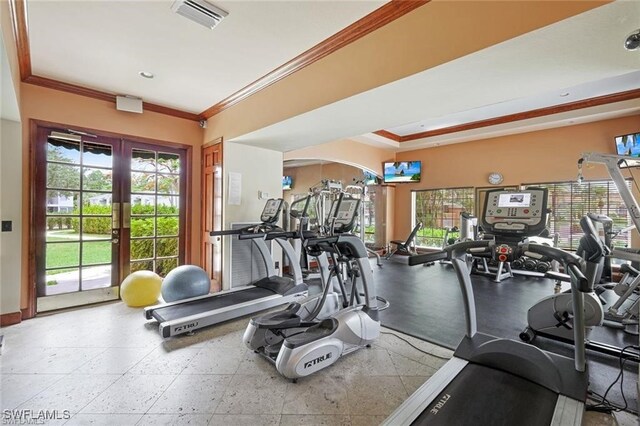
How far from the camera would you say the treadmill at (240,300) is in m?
3.02

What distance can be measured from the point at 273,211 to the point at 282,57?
2.04 metres

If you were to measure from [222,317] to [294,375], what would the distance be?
1485mm

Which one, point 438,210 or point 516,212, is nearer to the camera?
point 516,212

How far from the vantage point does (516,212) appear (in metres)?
2.05

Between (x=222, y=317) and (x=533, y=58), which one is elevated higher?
(x=533, y=58)

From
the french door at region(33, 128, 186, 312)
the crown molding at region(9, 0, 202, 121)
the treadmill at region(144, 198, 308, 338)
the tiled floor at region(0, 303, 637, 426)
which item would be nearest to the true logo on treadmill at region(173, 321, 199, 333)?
the treadmill at region(144, 198, 308, 338)

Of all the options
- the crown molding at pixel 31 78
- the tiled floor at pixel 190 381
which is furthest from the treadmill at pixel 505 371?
the crown molding at pixel 31 78

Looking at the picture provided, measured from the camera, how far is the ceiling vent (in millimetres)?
2248

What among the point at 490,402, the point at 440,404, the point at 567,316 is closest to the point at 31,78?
the point at 440,404

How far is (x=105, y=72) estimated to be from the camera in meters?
3.36

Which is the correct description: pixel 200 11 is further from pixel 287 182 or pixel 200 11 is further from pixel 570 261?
pixel 287 182

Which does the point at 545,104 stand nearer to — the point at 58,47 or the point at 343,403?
the point at 343,403

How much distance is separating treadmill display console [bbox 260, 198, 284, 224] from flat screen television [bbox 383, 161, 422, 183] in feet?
14.8

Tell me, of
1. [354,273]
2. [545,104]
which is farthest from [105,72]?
[545,104]
